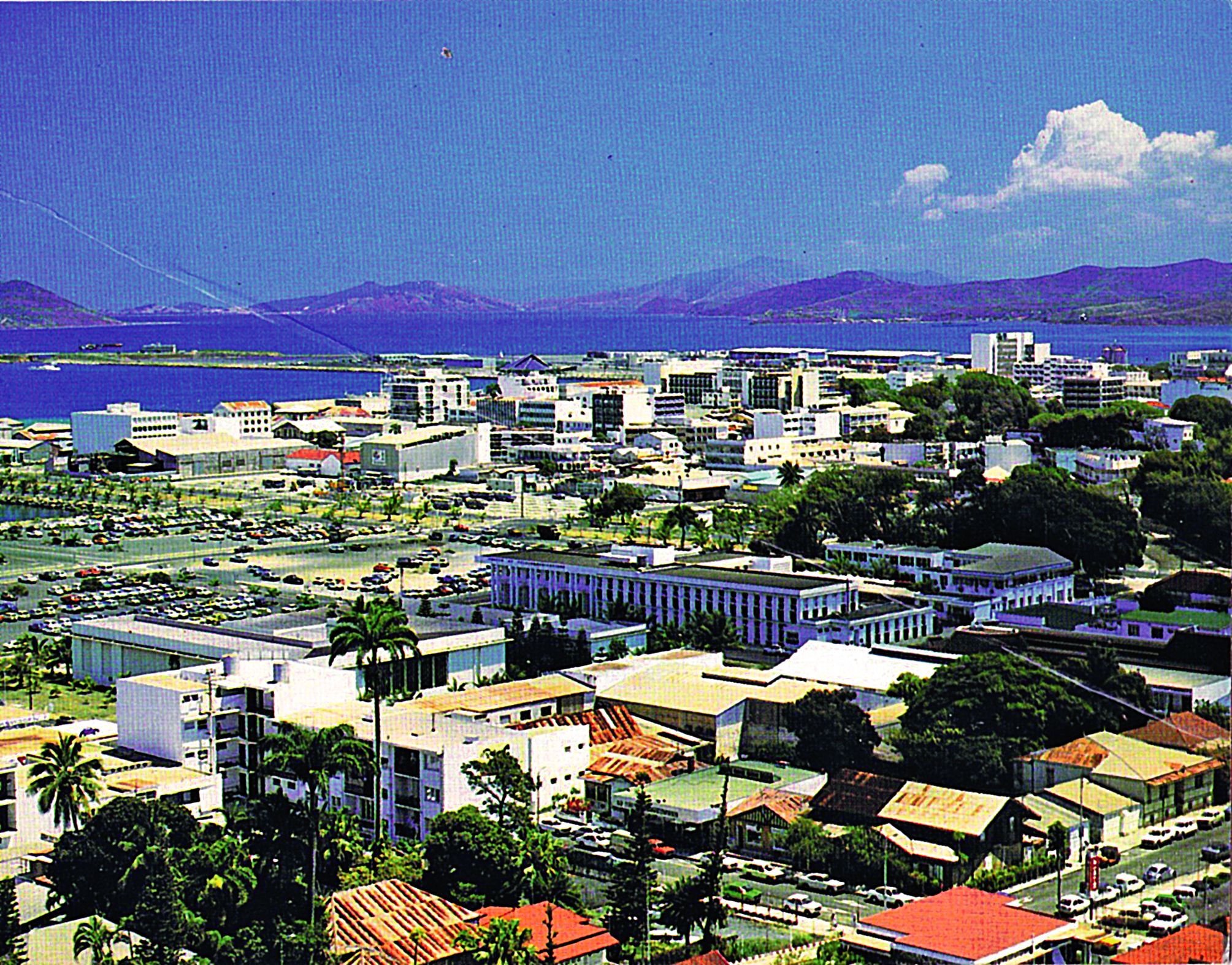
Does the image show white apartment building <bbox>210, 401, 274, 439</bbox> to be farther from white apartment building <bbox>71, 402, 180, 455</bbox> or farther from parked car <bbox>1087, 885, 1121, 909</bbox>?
parked car <bbox>1087, 885, 1121, 909</bbox>

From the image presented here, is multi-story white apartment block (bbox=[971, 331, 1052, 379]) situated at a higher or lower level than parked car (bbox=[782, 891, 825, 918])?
higher

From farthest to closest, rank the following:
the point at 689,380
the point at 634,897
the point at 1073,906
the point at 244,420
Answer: the point at 689,380 < the point at 244,420 < the point at 1073,906 < the point at 634,897

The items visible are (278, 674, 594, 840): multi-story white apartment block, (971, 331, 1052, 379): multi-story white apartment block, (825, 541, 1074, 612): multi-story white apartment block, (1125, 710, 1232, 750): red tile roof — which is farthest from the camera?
(971, 331, 1052, 379): multi-story white apartment block

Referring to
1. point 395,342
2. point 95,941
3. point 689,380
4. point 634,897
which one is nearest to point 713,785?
point 634,897

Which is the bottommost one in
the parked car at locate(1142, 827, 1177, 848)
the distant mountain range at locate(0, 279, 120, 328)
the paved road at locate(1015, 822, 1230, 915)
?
the paved road at locate(1015, 822, 1230, 915)

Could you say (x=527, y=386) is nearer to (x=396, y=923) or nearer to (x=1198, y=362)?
(x=1198, y=362)

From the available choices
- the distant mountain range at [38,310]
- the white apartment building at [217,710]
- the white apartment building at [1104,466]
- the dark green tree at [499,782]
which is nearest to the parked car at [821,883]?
the dark green tree at [499,782]

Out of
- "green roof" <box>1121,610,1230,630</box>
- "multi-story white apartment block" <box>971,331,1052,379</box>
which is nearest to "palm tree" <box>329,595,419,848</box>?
"green roof" <box>1121,610,1230,630</box>

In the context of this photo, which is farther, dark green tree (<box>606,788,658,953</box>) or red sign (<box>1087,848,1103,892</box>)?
red sign (<box>1087,848,1103,892</box>)
